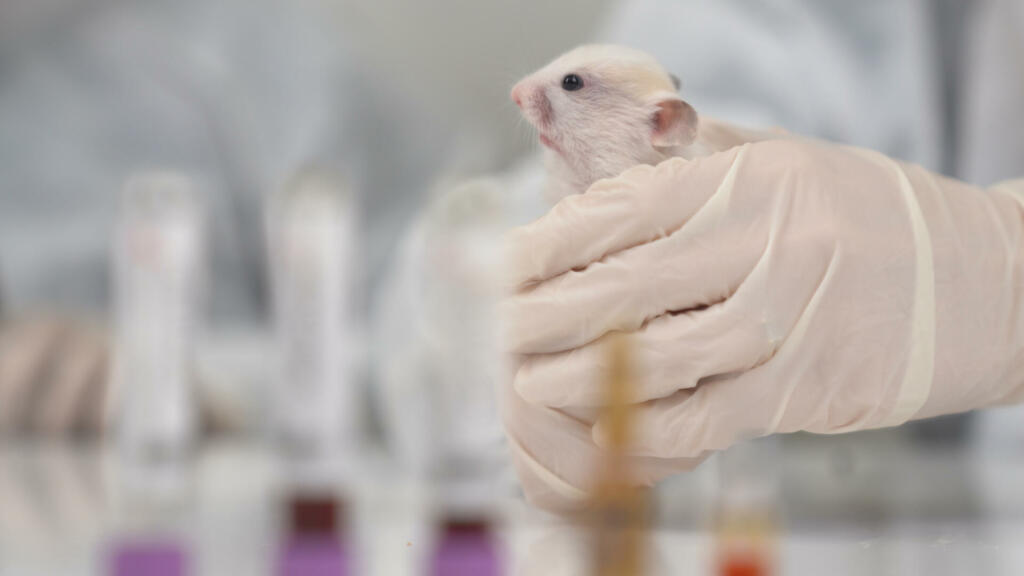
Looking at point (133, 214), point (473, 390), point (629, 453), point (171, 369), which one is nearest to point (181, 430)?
point (171, 369)

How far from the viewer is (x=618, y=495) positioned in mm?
223

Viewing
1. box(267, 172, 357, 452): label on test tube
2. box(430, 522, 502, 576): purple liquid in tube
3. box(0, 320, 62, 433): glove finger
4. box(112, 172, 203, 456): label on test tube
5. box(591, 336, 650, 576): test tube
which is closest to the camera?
box(591, 336, 650, 576): test tube

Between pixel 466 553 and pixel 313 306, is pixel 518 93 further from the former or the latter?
pixel 313 306

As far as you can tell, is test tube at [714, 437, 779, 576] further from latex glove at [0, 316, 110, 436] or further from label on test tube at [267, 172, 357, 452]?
latex glove at [0, 316, 110, 436]

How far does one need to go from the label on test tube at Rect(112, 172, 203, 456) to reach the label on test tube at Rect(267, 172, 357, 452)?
105mm

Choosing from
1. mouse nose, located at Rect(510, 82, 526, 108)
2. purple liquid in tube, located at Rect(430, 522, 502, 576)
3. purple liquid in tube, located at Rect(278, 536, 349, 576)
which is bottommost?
purple liquid in tube, located at Rect(278, 536, 349, 576)

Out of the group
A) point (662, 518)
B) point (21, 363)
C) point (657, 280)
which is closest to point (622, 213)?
point (657, 280)

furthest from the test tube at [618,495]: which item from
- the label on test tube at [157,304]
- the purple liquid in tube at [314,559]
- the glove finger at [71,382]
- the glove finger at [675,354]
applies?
the glove finger at [71,382]

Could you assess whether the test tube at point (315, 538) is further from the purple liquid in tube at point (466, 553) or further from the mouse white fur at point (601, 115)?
the mouse white fur at point (601, 115)

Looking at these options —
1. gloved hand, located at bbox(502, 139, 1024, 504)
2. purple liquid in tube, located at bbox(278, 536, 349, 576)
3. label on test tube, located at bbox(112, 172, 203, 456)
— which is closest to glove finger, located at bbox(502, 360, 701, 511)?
gloved hand, located at bbox(502, 139, 1024, 504)

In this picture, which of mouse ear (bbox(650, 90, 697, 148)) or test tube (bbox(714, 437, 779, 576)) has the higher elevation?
mouse ear (bbox(650, 90, 697, 148))

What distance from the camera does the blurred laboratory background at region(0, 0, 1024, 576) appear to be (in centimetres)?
32

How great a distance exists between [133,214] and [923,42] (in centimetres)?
48

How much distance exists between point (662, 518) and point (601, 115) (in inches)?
6.2
